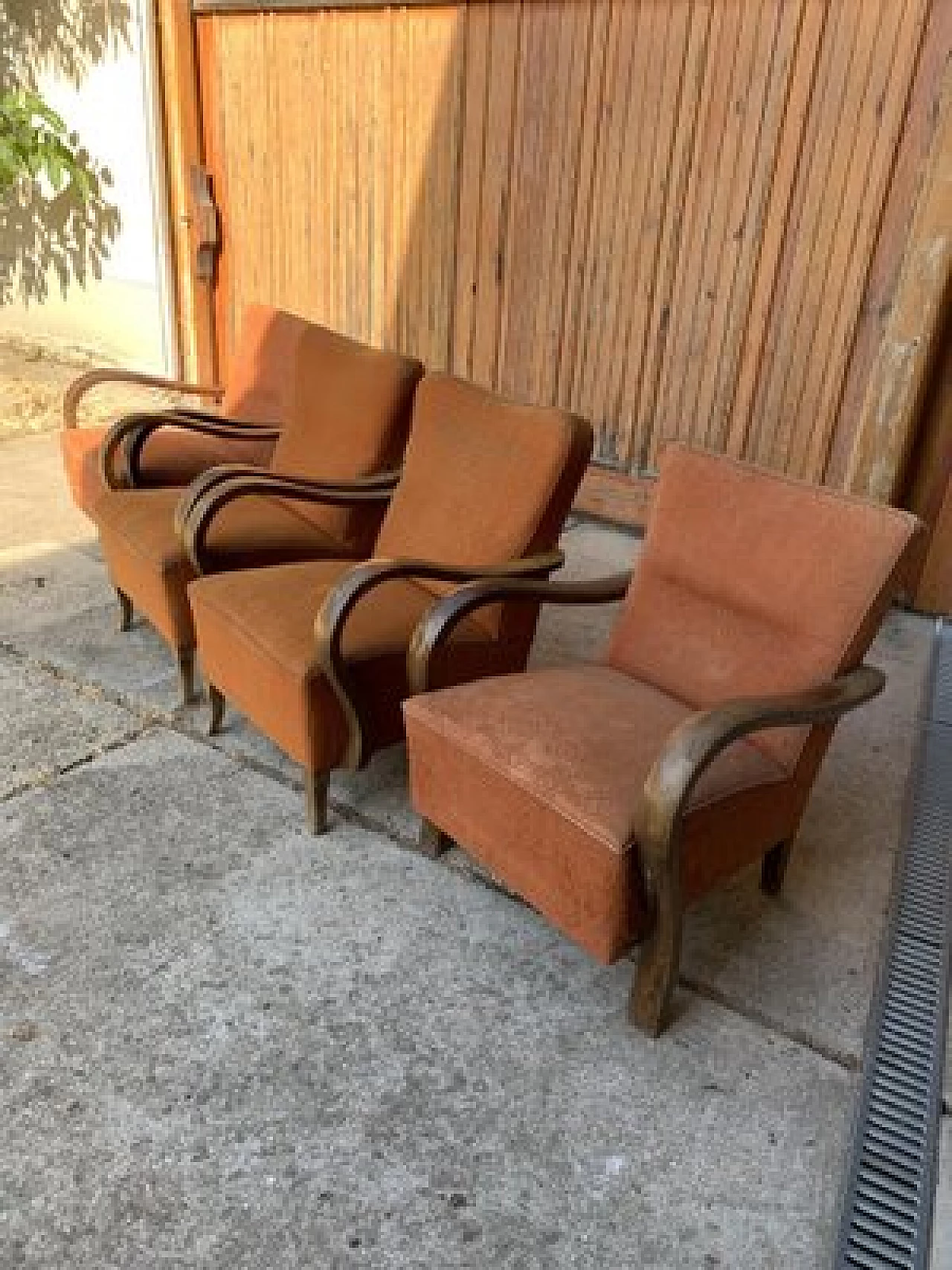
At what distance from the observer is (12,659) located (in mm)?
2768

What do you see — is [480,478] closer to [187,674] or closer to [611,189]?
[187,674]

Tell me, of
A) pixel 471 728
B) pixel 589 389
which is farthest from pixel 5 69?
pixel 471 728

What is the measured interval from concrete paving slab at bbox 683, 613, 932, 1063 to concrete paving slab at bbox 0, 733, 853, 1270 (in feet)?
0.34

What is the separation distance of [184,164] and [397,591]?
12.8ft

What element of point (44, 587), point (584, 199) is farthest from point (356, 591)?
point (584, 199)

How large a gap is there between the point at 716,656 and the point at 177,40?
466cm

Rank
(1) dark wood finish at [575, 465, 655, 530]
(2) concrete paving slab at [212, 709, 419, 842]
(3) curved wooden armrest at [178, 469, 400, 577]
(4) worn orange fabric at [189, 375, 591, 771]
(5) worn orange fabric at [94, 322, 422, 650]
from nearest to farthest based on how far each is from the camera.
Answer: (4) worn orange fabric at [189, 375, 591, 771]
(2) concrete paving slab at [212, 709, 419, 842]
(3) curved wooden armrest at [178, 469, 400, 577]
(5) worn orange fabric at [94, 322, 422, 650]
(1) dark wood finish at [575, 465, 655, 530]

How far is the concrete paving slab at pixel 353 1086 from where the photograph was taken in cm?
134

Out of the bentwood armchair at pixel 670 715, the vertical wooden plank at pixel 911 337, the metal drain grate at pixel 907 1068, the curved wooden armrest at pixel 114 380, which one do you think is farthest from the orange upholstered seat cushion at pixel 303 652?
the vertical wooden plank at pixel 911 337

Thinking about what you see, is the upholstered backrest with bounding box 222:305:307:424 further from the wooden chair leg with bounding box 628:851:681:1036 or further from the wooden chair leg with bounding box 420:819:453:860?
the wooden chair leg with bounding box 628:851:681:1036

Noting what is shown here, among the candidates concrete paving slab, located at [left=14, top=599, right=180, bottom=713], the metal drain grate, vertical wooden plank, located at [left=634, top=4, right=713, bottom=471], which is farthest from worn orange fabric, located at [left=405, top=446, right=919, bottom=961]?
vertical wooden plank, located at [left=634, top=4, right=713, bottom=471]

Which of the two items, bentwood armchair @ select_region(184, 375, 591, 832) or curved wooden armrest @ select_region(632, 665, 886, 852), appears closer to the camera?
curved wooden armrest @ select_region(632, 665, 886, 852)

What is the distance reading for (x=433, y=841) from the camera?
207 centimetres

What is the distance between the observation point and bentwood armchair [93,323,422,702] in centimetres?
246
